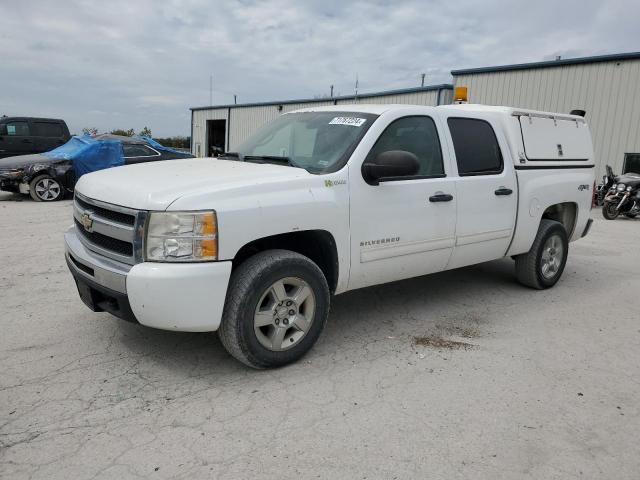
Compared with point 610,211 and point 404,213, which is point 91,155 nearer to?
point 404,213

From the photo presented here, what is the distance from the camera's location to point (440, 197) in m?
4.25

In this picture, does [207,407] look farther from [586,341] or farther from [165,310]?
[586,341]

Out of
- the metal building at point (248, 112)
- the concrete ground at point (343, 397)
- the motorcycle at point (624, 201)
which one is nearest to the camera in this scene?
the concrete ground at point (343, 397)

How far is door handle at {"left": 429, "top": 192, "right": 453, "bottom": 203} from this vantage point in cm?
420

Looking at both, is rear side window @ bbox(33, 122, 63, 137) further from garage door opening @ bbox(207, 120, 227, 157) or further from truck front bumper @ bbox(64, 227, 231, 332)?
garage door opening @ bbox(207, 120, 227, 157)

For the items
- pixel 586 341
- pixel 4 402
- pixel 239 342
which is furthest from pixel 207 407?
pixel 586 341

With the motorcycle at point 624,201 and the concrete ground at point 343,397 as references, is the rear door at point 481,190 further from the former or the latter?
the motorcycle at point 624,201

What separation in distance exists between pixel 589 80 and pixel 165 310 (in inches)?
601

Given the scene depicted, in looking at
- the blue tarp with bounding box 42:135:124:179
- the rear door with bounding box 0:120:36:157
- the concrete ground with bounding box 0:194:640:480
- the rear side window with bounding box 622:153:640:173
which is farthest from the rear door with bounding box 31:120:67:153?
the rear side window with bounding box 622:153:640:173

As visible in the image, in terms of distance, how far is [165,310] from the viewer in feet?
9.89

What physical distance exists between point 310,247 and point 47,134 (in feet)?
49.6

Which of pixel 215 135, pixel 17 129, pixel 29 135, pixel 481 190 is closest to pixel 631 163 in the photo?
pixel 481 190

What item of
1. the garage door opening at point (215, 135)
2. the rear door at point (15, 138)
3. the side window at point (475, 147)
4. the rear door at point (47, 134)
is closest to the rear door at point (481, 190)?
the side window at point (475, 147)

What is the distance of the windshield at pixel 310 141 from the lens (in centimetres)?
383
